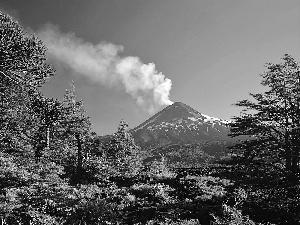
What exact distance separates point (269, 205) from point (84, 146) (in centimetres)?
3306

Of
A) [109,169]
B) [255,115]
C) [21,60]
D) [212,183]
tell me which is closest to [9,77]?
[21,60]

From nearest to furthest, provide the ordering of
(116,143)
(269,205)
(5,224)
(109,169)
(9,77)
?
(5,224) < (269,205) < (9,77) < (109,169) < (116,143)

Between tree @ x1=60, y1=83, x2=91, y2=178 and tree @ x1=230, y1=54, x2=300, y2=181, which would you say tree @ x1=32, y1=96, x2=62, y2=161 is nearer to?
tree @ x1=60, y1=83, x2=91, y2=178

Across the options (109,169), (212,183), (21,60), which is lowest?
(212,183)

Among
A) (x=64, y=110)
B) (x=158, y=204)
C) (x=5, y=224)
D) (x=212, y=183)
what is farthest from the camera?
(x=64, y=110)

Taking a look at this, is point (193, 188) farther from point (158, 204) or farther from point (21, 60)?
point (21, 60)

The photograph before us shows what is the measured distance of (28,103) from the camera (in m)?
24.1

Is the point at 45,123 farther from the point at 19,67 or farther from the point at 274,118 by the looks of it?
the point at 274,118

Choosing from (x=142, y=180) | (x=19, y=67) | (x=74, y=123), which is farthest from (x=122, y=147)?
(x=19, y=67)

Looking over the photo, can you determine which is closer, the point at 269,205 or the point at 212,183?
the point at 269,205

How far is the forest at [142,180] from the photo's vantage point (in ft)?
42.7

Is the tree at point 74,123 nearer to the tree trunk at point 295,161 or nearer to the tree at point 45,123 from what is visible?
the tree at point 45,123

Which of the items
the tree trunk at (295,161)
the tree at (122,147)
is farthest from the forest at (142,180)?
the tree at (122,147)

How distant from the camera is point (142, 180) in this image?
2295 centimetres
